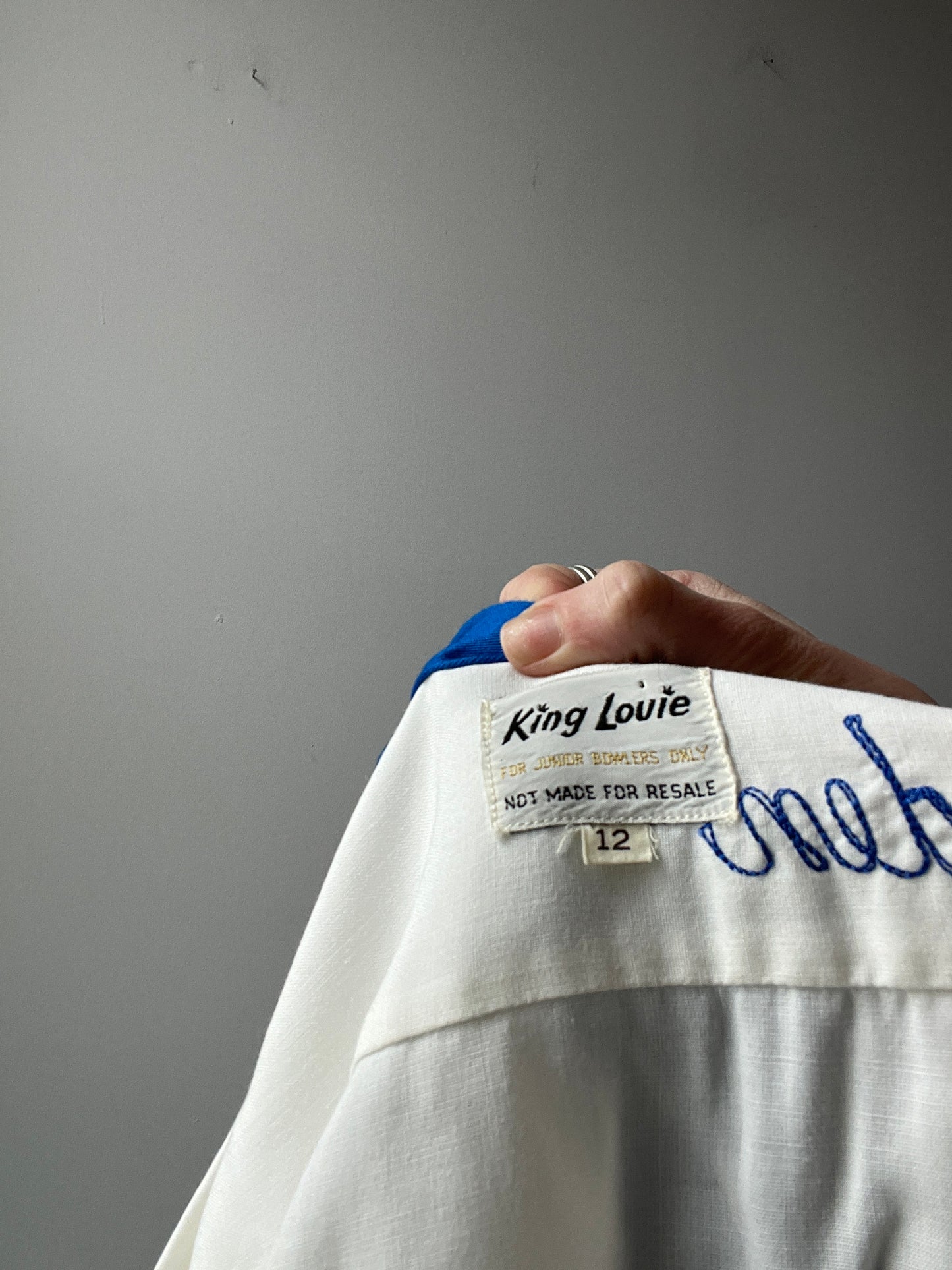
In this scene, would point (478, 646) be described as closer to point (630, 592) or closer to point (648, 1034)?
point (630, 592)

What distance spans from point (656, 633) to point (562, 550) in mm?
733

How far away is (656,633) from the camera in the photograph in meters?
0.38

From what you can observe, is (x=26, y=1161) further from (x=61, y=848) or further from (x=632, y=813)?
(x=632, y=813)

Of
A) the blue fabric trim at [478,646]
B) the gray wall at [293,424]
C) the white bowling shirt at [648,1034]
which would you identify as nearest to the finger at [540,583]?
the blue fabric trim at [478,646]

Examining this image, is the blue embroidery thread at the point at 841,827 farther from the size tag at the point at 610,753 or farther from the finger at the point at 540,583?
the finger at the point at 540,583

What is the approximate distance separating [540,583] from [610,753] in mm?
244

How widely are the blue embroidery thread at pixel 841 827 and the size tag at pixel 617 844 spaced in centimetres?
2

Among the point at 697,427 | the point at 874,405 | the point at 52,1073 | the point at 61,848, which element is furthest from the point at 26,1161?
the point at 874,405

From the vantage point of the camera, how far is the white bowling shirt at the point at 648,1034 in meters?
0.25

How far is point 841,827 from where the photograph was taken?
28 cm

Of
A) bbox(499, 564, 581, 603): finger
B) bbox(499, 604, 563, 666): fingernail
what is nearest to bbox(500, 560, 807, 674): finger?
bbox(499, 604, 563, 666): fingernail

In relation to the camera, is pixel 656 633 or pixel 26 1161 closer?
pixel 656 633

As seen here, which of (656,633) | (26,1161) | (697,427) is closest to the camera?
(656,633)

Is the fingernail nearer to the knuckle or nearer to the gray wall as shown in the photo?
the knuckle
